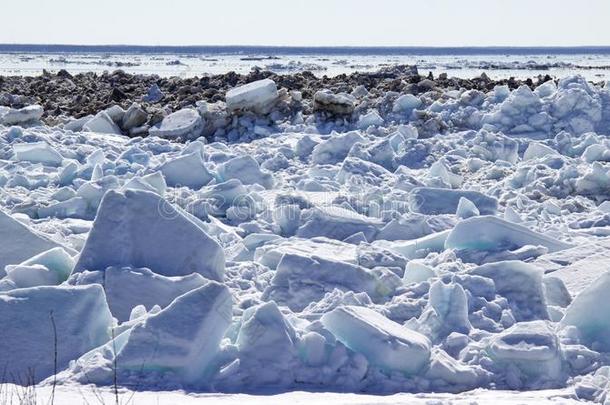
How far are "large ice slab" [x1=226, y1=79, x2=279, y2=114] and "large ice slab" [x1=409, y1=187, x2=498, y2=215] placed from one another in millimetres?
3956

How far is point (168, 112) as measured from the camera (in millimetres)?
10422

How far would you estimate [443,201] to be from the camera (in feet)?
19.8

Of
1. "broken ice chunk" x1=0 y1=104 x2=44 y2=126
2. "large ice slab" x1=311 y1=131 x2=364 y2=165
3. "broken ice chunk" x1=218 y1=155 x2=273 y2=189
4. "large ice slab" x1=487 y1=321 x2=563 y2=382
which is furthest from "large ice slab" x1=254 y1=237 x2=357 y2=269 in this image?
"broken ice chunk" x1=0 y1=104 x2=44 y2=126

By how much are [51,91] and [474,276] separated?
11.4 m

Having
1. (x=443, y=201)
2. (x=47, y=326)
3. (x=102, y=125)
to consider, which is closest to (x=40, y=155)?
(x=102, y=125)

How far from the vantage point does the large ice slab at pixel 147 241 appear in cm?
420

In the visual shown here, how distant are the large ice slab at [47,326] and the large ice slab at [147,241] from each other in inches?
23.1

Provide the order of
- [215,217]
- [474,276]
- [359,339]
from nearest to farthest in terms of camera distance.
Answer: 1. [359,339]
2. [474,276]
3. [215,217]

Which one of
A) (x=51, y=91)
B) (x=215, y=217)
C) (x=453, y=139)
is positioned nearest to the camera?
(x=215, y=217)

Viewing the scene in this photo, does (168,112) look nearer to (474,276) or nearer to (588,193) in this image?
(588,193)

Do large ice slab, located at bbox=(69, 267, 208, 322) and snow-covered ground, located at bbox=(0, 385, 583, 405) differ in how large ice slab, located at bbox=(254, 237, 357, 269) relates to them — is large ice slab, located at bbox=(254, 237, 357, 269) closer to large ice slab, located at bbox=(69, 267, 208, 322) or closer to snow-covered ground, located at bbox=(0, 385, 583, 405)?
large ice slab, located at bbox=(69, 267, 208, 322)

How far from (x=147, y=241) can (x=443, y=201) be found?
94.5 inches

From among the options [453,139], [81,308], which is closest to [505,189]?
[453,139]

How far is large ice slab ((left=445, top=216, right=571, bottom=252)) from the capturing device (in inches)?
188
